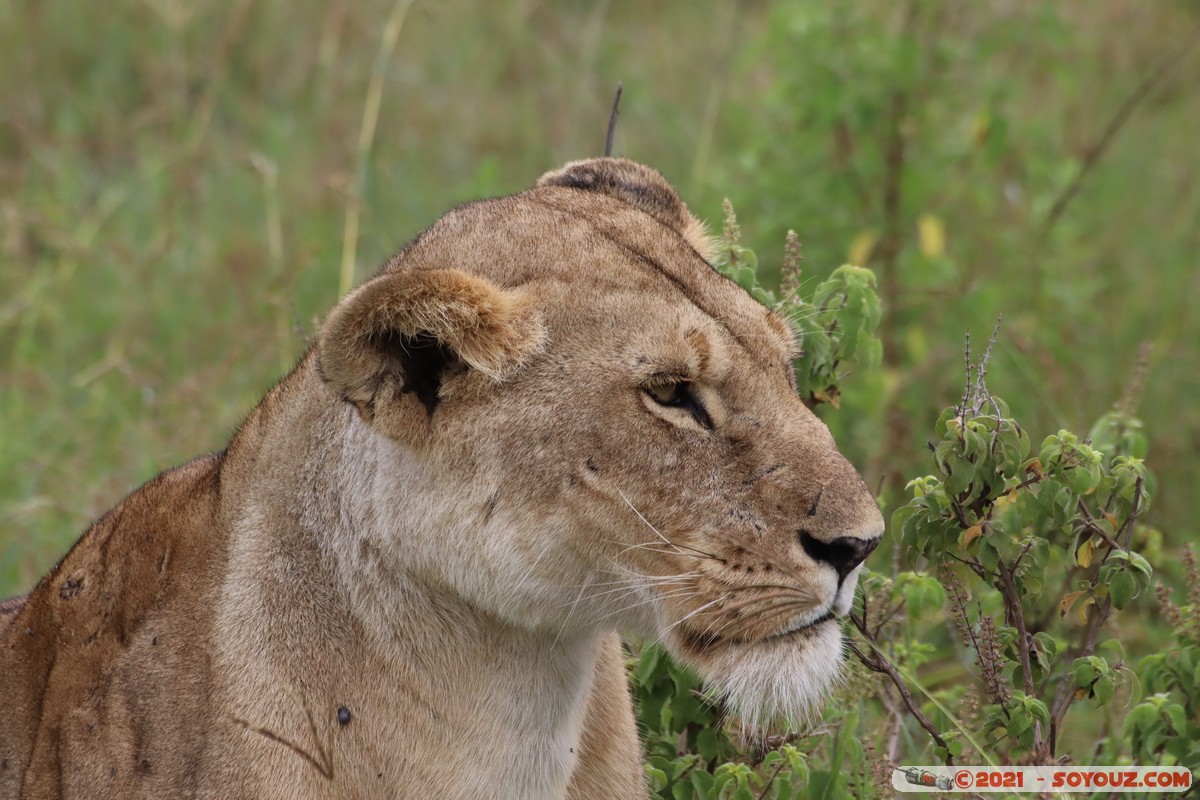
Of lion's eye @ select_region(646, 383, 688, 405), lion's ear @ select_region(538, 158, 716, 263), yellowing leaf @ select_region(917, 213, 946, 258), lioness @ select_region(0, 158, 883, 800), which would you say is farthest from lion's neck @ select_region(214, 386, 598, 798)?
yellowing leaf @ select_region(917, 213, 946, 258)

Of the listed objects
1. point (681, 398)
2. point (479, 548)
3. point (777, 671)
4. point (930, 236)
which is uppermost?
point (930, 236)

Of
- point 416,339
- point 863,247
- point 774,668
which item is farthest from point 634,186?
point 863,247

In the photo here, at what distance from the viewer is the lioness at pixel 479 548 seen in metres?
2.92

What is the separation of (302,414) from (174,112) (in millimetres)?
5189

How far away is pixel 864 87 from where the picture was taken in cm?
659

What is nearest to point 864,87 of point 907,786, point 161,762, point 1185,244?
point 1185,244

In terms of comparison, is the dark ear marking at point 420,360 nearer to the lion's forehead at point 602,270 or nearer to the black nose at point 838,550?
the lion's forehead at point 602,270

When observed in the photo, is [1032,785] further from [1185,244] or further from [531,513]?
[1185,244]

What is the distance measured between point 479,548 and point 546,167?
5.55 m

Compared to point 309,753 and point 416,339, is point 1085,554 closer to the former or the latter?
point 416,339

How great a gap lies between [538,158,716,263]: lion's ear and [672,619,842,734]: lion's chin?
0.93 m

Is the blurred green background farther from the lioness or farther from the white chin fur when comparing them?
the white chin fur

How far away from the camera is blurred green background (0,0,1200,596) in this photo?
622 centimetres

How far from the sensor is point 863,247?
6.57 meters
